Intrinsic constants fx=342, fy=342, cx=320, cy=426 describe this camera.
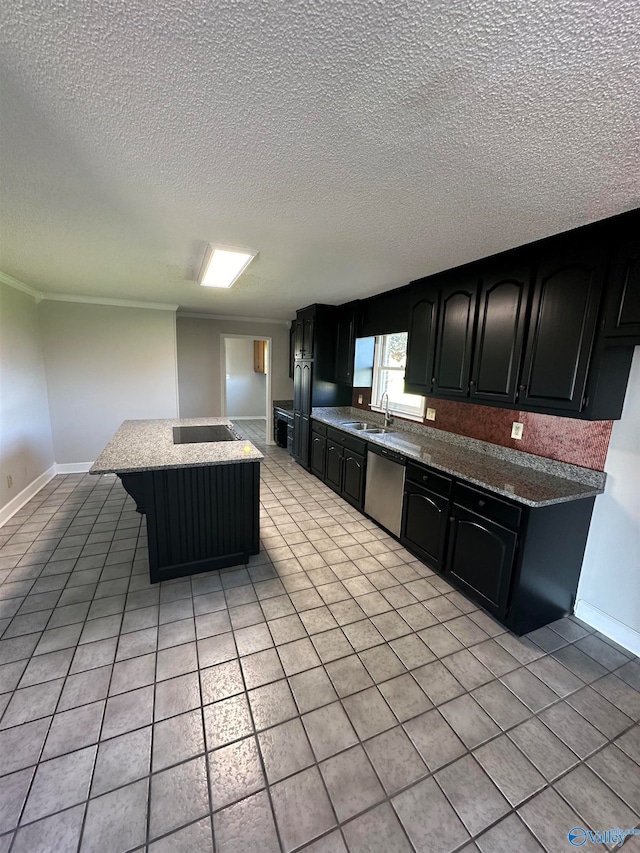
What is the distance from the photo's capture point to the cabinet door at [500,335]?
2.22 meters

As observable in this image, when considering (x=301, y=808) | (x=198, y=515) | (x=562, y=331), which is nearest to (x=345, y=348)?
(x=562, y=331)

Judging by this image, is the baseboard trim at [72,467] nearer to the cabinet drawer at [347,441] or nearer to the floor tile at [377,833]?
the cabinet drawer at [347,441]

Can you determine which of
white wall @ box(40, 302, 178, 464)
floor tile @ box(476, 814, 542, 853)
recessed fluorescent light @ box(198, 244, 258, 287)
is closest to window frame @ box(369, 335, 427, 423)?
recessed fluorescent light @ box(198, 244, 258, 287)

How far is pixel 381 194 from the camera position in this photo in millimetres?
1585

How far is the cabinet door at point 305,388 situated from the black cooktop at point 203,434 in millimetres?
1490

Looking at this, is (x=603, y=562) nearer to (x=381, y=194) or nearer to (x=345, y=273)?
(x=381, y=194)

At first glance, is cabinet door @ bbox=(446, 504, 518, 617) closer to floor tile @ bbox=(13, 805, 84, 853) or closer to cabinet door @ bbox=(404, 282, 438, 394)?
cabinet door @ bbox=(404, 282, 438, 394)

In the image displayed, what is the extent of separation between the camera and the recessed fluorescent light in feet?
7.93

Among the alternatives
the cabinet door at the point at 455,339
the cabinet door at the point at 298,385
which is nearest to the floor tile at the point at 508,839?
the cabinet door at the point at 455,339

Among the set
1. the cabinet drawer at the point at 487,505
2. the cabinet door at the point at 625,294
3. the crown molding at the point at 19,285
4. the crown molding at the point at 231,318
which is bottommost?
the cabinet drawer at the point at 487,505

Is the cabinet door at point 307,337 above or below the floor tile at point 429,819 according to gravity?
above

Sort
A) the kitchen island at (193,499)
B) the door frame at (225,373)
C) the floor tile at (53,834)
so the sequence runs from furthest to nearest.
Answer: the door frame at (225,373) < the kitchen island at (193,499) < the floor tile at (53,834)

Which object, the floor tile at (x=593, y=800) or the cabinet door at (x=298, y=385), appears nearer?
the floor tile at (x=593, y=800)

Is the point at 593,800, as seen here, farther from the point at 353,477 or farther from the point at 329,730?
the point at 353,477
